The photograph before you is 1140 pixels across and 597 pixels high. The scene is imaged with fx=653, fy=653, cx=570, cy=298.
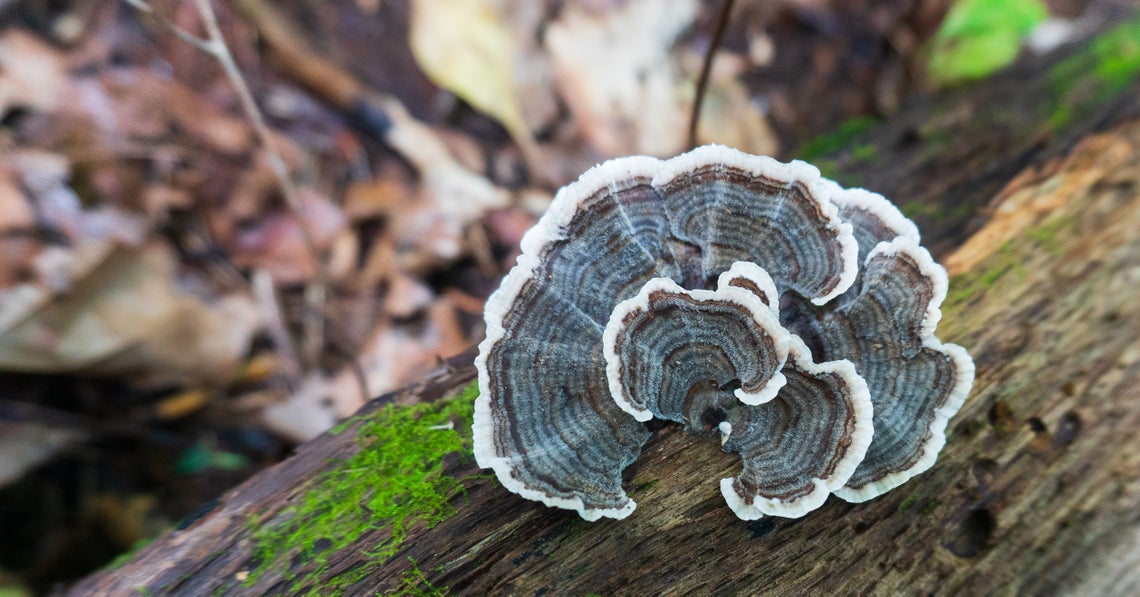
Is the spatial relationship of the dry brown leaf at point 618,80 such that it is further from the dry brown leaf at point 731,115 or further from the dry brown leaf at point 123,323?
the dry brown leaf at point 123,323

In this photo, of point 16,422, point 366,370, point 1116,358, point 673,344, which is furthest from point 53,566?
point 1116,358

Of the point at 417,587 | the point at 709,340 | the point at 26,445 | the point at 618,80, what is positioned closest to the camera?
the point at 709,340

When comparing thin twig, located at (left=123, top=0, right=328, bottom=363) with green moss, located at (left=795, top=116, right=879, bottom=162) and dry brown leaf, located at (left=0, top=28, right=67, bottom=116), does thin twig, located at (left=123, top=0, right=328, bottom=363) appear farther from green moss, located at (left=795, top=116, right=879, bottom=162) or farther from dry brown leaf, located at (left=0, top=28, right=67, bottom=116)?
green moss, located at (left=795, top=116, right=879, bottom=162)

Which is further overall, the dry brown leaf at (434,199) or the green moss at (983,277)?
the dry brown leaf at (434,199)

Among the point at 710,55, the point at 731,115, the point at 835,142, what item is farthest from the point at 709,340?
the point at 731,115

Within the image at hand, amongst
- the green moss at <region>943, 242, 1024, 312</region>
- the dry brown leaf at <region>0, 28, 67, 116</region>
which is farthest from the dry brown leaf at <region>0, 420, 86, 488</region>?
the green moss at <region>943, 242, 1024, 312</region>

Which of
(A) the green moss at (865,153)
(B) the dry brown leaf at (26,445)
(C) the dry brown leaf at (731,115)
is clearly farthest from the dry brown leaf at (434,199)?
(A) the green moss at (865,153)

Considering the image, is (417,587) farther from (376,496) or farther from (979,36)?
(979,36)
